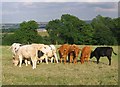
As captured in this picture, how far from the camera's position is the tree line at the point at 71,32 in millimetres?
62906

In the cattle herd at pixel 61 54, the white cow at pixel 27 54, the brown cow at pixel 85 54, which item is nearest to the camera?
the white cow at pixel 27 54

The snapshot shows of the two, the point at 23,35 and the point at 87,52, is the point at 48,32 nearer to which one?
the point at 23,35

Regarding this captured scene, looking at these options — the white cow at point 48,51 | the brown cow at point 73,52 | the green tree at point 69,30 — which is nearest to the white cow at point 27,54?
the white cow at point 48,51

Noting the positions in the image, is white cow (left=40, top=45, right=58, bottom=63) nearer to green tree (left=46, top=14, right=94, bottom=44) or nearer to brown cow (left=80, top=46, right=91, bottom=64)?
brown cow (left=80, top=46, right=91, bottom=64)

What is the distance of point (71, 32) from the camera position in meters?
70.1

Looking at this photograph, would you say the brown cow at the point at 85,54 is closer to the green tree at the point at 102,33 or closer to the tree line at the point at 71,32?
the tree line at the point at 71,32

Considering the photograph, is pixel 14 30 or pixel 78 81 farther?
pixel 14 30

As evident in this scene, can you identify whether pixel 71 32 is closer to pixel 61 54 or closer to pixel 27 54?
pixel 61 54

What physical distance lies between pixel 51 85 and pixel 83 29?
2480 inches

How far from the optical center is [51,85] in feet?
33.5

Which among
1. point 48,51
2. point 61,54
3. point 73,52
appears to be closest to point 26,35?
point 61,54

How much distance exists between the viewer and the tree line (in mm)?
62906

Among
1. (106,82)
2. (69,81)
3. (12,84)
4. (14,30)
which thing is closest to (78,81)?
(69,81)

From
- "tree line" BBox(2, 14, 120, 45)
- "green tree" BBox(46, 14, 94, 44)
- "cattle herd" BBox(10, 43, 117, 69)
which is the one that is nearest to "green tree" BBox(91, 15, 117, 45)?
"tree line" BBox(2, 14, 120, 45)
